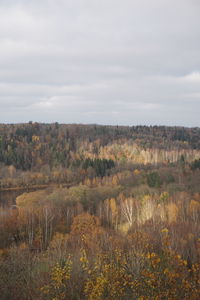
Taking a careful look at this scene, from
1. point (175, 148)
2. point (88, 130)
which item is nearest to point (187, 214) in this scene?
point (175, 148)

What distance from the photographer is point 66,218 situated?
156 ft

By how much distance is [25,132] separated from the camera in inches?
6673

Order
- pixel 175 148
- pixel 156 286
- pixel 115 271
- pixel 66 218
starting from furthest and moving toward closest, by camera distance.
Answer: pixel 175 148, pixel 66 218, pixel 115 271, pixel 156 286

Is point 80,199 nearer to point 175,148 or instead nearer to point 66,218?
point 66,218

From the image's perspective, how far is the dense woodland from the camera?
6629 mm

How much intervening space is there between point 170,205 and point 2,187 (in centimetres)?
6446

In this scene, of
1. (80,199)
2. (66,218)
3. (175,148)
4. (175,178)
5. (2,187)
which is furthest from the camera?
(175,148)

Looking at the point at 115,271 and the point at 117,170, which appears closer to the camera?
the point at 115,271

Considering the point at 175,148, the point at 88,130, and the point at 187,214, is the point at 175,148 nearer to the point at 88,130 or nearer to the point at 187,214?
the point at 88,130

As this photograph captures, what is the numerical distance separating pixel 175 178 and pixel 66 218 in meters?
36.0

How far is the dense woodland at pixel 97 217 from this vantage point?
663 centimetres

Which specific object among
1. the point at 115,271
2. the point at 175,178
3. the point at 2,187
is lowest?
the point at 2,187

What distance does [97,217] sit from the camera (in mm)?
45656

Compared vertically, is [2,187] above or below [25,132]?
below
